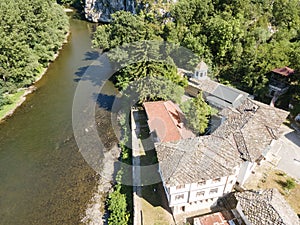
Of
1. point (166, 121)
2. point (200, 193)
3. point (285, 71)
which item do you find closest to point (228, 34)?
point (285, 71)

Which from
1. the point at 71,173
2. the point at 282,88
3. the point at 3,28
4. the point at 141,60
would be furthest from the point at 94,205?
the point at 3,28

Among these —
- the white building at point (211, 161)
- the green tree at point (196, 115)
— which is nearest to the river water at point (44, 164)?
the white building at point (211, 161)

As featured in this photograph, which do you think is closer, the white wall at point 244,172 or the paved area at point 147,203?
the white wall at point 244,172

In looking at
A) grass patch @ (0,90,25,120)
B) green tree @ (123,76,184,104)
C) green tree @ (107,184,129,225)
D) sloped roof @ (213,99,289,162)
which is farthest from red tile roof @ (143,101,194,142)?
grass patch @ (0,90,25,120)

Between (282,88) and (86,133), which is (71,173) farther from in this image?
(282,88)

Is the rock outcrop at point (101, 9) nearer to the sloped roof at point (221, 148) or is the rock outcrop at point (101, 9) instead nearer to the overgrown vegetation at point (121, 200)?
the overgrown vegetation at point (121, 200)

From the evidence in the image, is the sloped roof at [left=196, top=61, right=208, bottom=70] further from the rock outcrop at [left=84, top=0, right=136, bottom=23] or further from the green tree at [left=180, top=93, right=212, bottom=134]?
the rock outcrop at [left=84, top=0, right=136, bottom=23]
